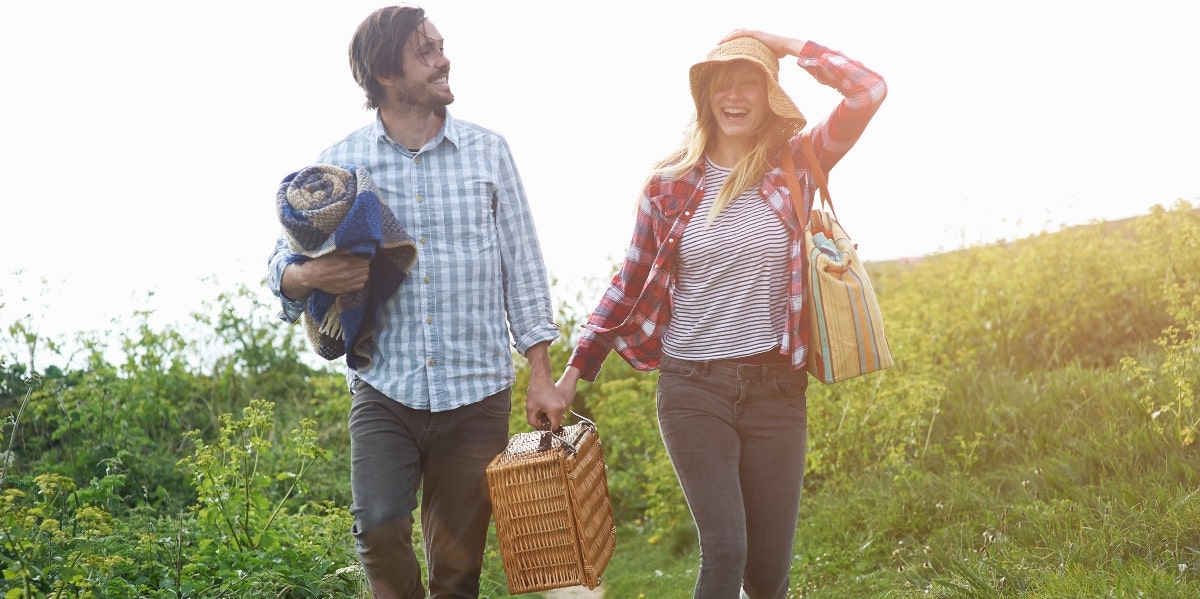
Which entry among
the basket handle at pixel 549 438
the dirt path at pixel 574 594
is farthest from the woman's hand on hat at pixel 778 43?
the dirt path at pixel 574 594

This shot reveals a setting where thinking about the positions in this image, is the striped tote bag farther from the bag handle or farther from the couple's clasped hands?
the couple's clasped hands

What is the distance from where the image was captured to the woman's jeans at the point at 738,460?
3.36m

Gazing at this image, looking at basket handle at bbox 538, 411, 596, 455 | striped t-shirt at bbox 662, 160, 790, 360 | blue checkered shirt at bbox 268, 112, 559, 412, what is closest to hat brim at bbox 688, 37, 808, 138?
striped t-shirt at bbox 662, 160, 790, 360

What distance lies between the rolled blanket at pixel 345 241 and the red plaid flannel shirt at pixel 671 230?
27.4 inches

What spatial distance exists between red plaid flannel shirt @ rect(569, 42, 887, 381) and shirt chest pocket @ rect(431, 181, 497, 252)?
508mm

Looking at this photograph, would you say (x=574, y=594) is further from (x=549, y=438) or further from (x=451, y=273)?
(x=451, y=273)

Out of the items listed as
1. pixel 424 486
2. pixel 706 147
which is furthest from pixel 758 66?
pixel 424 486

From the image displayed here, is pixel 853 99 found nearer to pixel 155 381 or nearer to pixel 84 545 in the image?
pixel 84 545

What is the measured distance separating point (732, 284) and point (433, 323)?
94cm

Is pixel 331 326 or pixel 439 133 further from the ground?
pixel 439 133

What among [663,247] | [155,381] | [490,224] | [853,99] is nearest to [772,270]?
[663,247]

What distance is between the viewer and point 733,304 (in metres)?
3.46

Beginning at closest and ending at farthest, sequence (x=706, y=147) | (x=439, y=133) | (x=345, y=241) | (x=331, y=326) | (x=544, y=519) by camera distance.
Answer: (x=345, y=241) < (x=544, y=519) < (x=331, y=326) < (x=439, y=133) < (x=706, y=147)

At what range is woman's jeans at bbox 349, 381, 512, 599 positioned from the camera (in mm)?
3307
